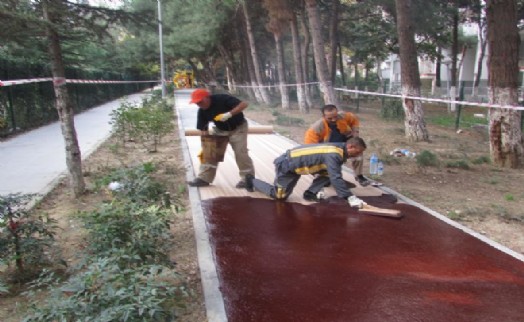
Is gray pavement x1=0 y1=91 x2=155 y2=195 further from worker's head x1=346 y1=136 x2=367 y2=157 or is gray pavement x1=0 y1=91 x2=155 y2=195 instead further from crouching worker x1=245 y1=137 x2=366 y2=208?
worker's head x1=346 y1=136 x2=367 y2=157

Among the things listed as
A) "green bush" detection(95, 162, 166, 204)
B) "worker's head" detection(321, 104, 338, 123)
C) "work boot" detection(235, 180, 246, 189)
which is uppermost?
"worker's head" detection(321, 104, 338, 123)

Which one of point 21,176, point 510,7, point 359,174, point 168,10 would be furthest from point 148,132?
point 168,10

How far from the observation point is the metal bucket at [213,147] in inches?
249

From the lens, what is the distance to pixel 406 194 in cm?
629

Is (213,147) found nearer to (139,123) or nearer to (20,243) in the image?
(20,243)

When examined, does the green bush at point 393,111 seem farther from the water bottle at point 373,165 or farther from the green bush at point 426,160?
the water bottle at point 373,165

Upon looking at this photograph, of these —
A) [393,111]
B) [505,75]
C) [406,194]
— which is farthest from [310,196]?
[393,111]

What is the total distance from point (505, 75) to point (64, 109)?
6.94 m

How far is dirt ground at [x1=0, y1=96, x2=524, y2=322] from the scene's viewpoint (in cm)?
409

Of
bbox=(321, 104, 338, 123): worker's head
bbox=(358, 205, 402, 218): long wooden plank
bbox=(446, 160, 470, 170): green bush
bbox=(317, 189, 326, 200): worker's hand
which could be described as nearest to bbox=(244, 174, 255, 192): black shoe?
bbox=(317, 189, 326, 200): worker's hand

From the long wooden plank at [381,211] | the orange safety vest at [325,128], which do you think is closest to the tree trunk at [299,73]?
the orange safety vest at [325,128]

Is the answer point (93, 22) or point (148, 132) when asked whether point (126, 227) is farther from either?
point (148, 132)

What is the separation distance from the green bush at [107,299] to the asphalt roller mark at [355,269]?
2.47 feet

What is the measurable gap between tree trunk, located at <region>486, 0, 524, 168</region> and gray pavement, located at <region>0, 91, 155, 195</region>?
7301 mm
